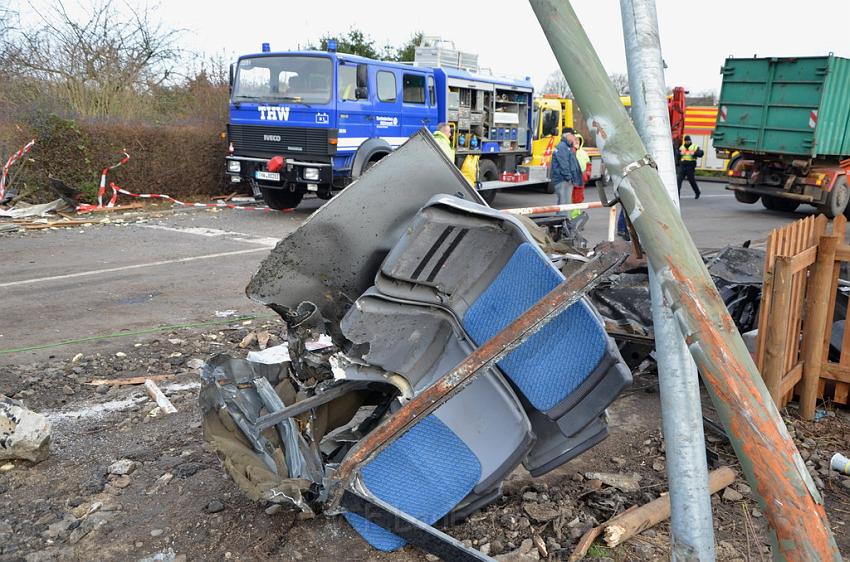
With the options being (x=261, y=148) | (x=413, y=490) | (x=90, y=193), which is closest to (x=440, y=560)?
(x=413, y=490)

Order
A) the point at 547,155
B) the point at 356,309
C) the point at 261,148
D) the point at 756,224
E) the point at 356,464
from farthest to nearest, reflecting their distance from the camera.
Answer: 1. the point at 547,155
2. the point at 756,224
3. the point at 261,148
4. the point at 356,309
5. the point at 356,464

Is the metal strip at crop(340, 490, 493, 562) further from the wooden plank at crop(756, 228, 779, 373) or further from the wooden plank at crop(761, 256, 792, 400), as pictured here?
the wooden plank at crop(756, 228, 779, 373)

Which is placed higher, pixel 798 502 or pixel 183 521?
pixel 798 502

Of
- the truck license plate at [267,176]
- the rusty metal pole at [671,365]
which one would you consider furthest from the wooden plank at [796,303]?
the truck license plate at [267,176]

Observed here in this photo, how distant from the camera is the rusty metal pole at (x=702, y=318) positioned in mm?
1339

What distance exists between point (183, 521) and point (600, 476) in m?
1.92

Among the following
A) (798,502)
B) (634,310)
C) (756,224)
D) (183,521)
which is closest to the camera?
(798,502)

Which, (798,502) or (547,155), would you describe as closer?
(798,502)

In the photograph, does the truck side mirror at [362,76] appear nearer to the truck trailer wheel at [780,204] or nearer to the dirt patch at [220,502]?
the dirt patch at [220,502]

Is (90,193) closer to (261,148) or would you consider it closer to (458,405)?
(261,148)

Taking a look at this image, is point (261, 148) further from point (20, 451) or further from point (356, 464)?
point (356, 464)

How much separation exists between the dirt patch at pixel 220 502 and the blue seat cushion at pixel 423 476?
4.8 inches

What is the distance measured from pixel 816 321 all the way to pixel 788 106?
1085 centimetres

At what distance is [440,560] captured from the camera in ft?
9.09
